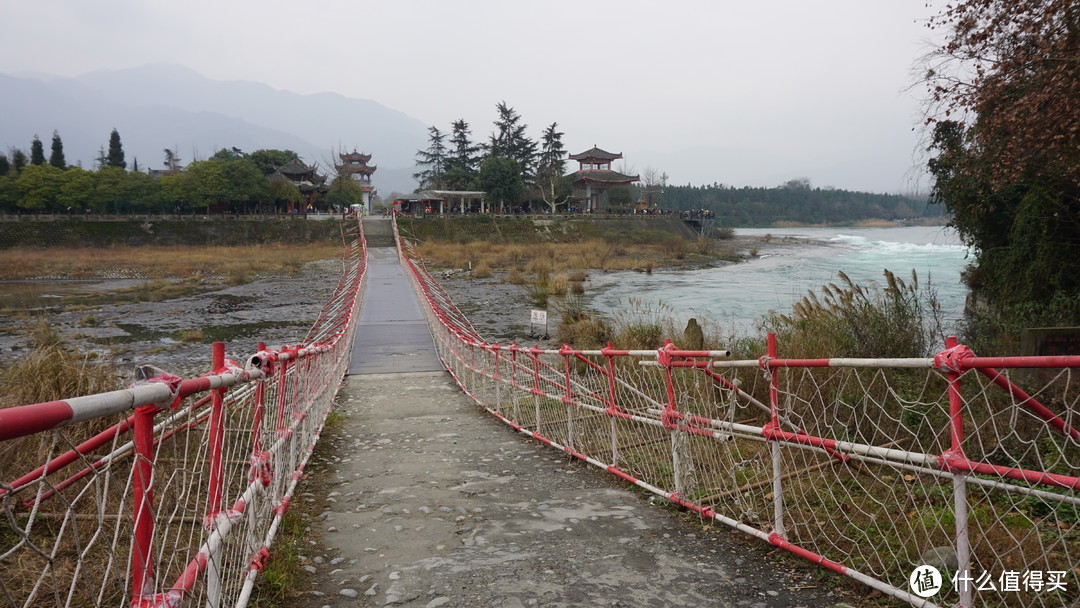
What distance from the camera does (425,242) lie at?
46.3 metres

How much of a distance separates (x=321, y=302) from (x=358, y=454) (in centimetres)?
1955

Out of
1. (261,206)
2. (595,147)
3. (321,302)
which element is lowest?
(321,302)

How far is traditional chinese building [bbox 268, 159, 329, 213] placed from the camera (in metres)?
56.9

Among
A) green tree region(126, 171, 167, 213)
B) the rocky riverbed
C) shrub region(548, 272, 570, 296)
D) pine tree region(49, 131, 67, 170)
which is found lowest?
the rocky riverbed

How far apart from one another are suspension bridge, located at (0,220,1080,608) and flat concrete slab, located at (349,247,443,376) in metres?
5.86

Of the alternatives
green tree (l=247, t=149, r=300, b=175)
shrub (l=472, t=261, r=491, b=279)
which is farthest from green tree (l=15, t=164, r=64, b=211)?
shrub (l=472, t=261, r=491, b=279)

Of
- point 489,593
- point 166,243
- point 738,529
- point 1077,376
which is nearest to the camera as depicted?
point 489,593

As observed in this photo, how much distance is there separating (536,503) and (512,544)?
72 centimetres

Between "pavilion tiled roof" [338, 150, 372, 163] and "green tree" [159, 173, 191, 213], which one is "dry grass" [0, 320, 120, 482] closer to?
"green tree" [159, 173, 191, 213]

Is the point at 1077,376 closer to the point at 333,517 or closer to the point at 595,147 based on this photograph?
the point at 333,517

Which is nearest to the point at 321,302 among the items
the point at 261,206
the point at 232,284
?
the point at 232,284

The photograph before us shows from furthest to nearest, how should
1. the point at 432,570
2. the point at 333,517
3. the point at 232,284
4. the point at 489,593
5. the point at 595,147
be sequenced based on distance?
the point at 595,147, the point at 232,284, the point at 333,517, the point at 432,570, the point at 489,593

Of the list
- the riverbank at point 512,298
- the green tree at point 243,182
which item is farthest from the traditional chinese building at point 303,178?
the riverbank at point 512,298

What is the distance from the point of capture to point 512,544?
3445 millimetres
